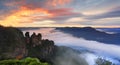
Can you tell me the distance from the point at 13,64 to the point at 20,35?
514ft

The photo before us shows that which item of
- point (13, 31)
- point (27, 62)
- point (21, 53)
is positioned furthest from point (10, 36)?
point (27, 62)

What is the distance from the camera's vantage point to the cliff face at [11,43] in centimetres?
16950

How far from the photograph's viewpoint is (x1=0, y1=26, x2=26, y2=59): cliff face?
169500 millimetres

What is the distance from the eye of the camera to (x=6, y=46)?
17375 cm

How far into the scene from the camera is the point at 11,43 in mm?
179375

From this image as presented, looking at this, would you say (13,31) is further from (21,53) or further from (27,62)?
(27,62)

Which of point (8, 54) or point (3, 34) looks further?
point (3, 34)

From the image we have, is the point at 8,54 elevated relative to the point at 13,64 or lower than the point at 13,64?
lower

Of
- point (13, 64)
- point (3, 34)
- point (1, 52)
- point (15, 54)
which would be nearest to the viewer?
point (13, 64)

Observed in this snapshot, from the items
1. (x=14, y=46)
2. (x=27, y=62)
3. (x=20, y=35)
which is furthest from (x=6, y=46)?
(x=27, y=62)

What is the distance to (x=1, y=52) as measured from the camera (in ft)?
525

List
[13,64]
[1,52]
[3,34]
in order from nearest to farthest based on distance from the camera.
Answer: [13,64]
[1,52]
[3,34]

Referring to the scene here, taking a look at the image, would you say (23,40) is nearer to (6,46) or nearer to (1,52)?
(6,46)

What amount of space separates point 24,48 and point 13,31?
45.8 ft
